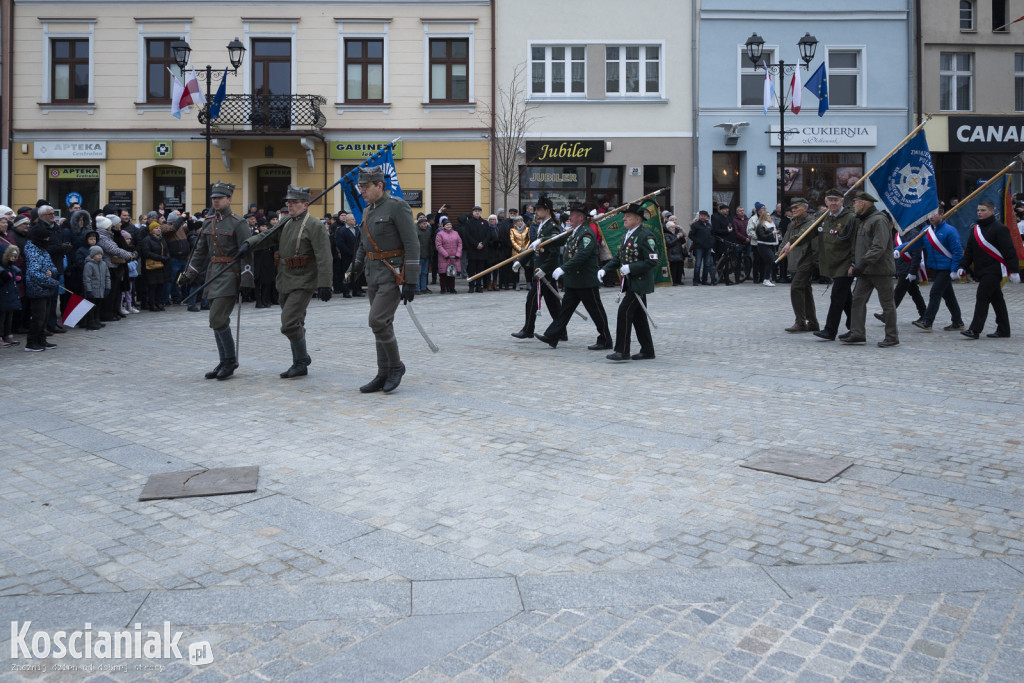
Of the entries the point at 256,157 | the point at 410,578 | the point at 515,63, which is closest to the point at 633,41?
the point at 515,63

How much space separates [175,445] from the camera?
6949 mm

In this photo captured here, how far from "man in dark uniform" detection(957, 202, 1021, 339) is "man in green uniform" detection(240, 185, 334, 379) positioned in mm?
8825

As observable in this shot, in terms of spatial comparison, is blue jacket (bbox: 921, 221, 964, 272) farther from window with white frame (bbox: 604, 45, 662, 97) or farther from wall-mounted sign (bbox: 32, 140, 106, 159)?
wall-mounted sign (bbox: 32, 140, 106, 159)

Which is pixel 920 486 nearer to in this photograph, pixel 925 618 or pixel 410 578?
pixel 925 618

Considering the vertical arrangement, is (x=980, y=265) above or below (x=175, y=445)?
above

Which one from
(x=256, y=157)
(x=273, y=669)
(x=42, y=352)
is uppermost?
(x=256, y=157)

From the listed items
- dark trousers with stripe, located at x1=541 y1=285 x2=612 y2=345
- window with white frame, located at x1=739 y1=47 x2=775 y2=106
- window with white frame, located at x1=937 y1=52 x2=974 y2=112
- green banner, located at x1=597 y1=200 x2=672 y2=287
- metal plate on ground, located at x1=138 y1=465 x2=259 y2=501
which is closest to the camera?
metal plate on ground, located at x1=138 y1=465 x2=259 y2=501

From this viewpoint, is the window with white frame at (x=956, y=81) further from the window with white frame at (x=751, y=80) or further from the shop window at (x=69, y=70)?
the shop window at (x=69, y=70)

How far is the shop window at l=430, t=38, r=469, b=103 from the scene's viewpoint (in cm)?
2869

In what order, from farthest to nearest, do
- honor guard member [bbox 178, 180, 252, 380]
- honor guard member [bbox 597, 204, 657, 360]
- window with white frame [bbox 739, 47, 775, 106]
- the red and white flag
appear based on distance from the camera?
window with white frame [bbox 739, 47, 775, 106]
the red and white flag
honor guard member [bbox 597, 204, 657, 360]
honor guard member [bbox 178, 180, 252, 380]

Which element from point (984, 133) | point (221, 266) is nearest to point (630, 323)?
point (221, 266)

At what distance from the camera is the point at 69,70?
2844 centimetres

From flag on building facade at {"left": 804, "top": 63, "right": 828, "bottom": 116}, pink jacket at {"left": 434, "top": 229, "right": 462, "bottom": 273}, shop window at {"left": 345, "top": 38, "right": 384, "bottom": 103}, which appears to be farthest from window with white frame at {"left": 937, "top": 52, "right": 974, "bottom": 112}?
shop window at {"left": 345, "top": 38, "right": 384, "bottom": 103}

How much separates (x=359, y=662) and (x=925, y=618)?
225cm
